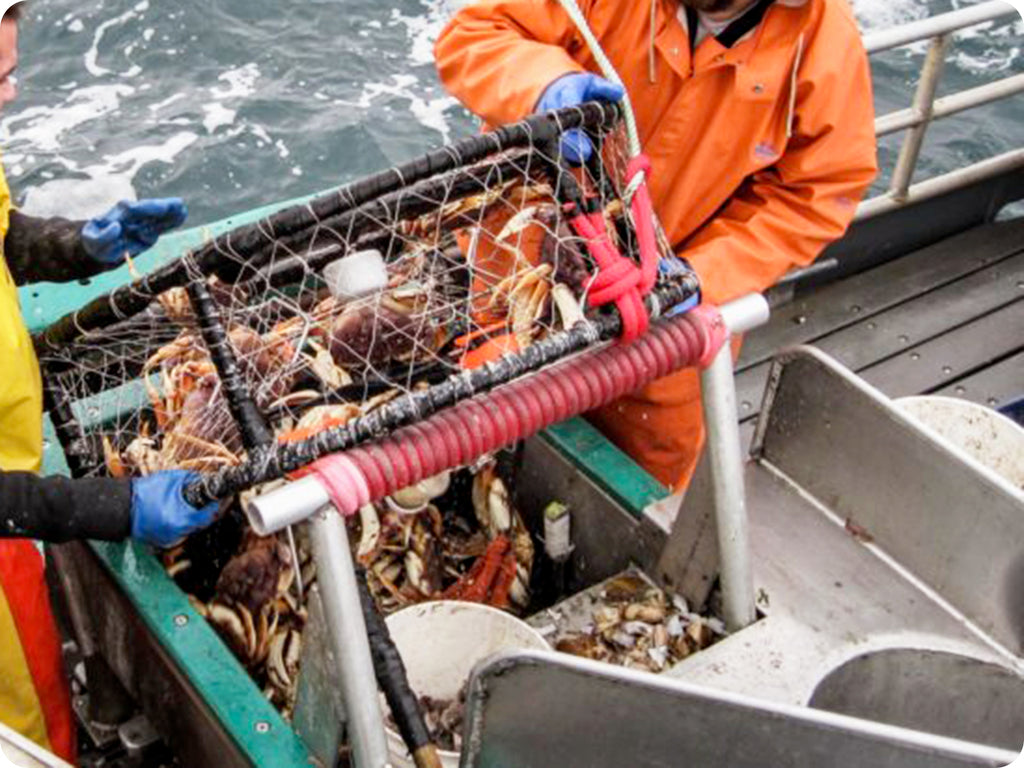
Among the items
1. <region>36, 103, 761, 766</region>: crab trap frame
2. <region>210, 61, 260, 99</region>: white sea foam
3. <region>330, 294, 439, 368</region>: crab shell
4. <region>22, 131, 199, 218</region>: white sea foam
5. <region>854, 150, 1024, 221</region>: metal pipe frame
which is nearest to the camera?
<region>36, 103, 761, 766</region>: crab trap frame

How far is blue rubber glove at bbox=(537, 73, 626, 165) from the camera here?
243 centimetres

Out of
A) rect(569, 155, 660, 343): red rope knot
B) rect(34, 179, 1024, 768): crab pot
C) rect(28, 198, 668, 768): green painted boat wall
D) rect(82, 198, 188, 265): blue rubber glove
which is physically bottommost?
rect(28, 198, 668, 768): green painted boat wall

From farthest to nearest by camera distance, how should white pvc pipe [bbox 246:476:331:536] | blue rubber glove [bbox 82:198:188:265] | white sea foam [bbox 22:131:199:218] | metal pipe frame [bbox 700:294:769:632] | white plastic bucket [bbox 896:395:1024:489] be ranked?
white sea foam [bbox 22:131:199:218]
white plastic bucket [bbox 896:395:1024:489]
blue rubber glove [bbox 82:198:188:265]
metal pipe frame [bbox 700:294:769:632]
white pvc pipe [bbox 246:476:331:536]

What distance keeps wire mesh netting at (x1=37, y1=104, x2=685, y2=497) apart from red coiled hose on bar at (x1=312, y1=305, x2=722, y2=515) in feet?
0.13

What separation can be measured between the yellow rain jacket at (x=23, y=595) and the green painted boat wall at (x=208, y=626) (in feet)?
0.64

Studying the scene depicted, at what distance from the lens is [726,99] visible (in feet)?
10.3

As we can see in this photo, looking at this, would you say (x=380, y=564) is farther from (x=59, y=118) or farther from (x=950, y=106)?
(x=59, y=118)

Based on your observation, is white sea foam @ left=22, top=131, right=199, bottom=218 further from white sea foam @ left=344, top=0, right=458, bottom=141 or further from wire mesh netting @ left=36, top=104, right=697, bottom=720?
wire mesh netting @ left=36, top=104, right=697, bottom=720

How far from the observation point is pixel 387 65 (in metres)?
9.24

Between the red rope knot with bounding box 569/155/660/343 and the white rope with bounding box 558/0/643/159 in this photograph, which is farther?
the white rope with bounding box 558/0/643/159

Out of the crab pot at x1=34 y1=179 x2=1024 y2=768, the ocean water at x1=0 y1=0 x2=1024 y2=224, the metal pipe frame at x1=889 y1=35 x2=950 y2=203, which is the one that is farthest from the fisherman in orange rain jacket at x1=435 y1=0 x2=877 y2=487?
the ocean water at x1=0 y1=0 x2=1024 y2=224

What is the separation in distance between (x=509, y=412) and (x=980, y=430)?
1982 mm

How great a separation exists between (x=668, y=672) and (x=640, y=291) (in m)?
0.77

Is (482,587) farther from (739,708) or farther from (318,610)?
(739,708)
